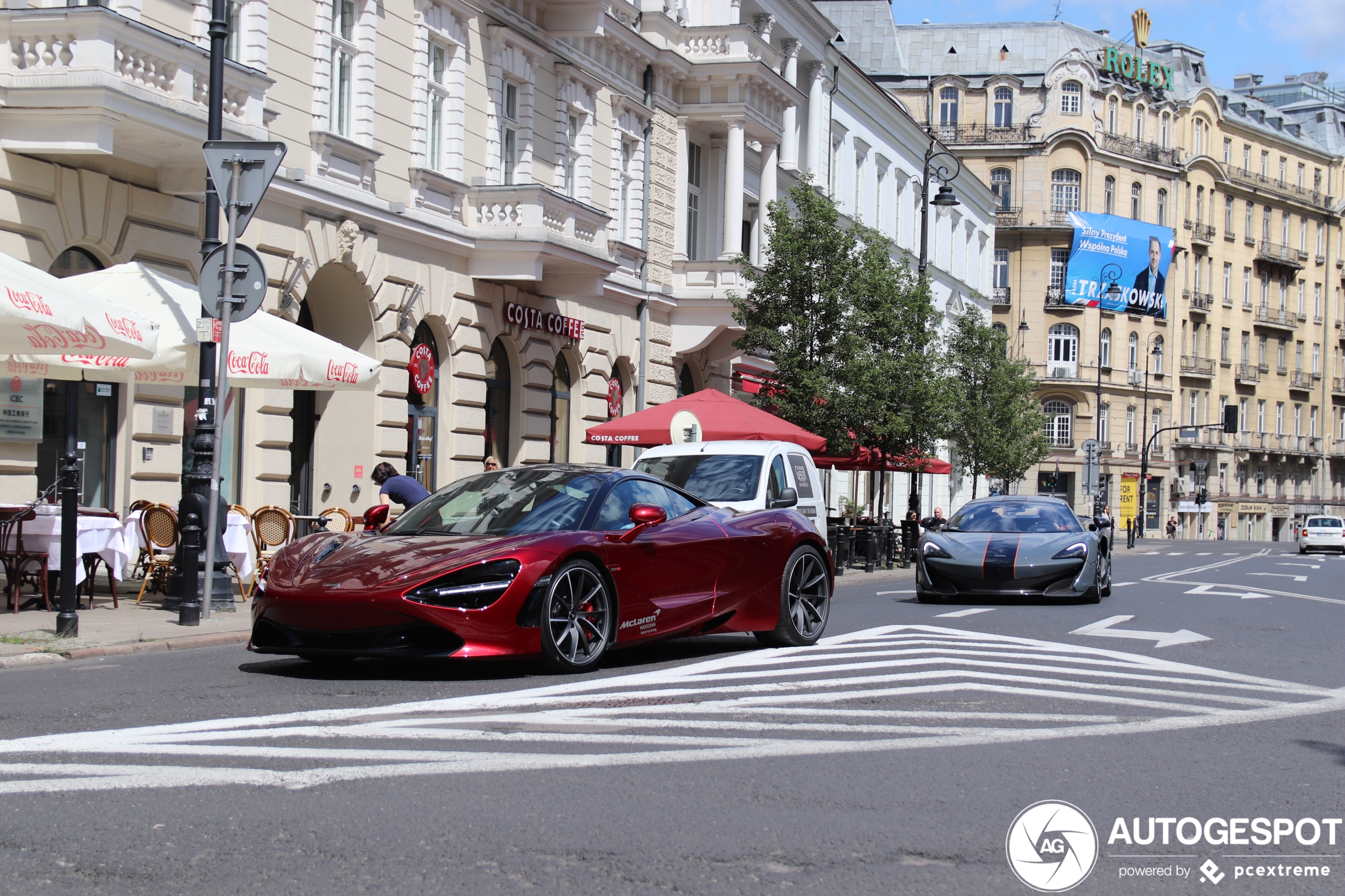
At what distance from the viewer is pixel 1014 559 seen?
17344 mm

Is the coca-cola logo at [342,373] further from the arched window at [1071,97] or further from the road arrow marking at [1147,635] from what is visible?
the arched window at [1071,97]

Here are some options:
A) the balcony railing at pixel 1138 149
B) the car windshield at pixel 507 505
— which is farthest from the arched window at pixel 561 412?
the balcony railing at pixel 1138 149

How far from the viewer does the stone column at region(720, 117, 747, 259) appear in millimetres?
31703

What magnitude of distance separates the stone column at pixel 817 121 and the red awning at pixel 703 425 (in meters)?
17.6

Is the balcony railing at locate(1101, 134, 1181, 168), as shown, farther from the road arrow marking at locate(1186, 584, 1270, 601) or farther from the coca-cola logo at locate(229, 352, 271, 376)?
the coca-cola logo at locate(229, 352, 271, 376)

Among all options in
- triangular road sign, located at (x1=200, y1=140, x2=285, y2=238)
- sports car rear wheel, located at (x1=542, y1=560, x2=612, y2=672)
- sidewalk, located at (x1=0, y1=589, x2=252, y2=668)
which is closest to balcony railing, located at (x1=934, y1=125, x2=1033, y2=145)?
triangular road sign, located at (x1=200, y1=140, x2=285, y2=238)

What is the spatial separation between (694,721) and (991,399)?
146ft

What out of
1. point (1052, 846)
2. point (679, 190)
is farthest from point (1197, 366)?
point (1052, 846)

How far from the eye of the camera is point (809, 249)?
29109mm

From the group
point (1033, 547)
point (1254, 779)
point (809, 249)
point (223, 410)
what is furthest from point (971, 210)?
point (1254, 779)

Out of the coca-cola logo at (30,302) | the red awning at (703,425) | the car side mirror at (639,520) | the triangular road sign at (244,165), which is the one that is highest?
the triangular road sign at (244,165)

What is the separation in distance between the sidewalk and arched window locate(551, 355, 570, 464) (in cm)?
1386

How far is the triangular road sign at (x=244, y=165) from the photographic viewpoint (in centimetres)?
1250

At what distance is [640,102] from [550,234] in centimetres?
754
